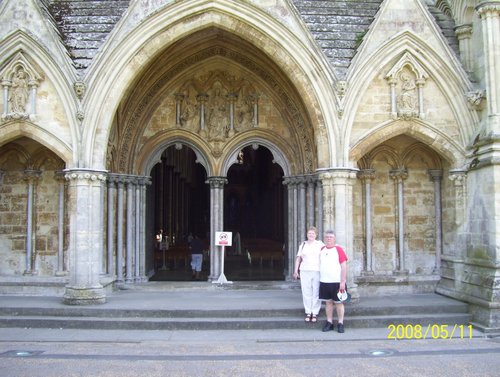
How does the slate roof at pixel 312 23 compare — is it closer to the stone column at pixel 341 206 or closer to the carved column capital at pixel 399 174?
the stone column at pixel 341 206

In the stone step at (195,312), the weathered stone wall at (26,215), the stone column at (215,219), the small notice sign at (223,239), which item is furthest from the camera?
the stone column at (215,219)

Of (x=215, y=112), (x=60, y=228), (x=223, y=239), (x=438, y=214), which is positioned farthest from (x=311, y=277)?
(x=60, y=228)

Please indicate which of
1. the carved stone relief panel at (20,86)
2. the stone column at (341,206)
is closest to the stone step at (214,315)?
the stone column at (341,206)

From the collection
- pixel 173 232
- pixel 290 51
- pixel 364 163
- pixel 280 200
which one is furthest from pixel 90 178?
pixel 280 200

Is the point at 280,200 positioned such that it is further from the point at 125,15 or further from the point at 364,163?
the point at 125,15

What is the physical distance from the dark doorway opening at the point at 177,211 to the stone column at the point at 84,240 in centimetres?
327

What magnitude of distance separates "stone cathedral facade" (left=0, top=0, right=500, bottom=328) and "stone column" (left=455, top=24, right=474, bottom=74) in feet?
0.08

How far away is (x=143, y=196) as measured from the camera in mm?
12023

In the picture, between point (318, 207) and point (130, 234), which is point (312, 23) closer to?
point (318, 207)

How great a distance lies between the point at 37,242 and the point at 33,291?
107 cm

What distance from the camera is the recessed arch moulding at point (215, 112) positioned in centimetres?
1170

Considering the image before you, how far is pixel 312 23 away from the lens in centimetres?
1005

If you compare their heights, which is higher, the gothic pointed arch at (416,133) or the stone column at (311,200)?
the gothic pointed arch at (416,133)

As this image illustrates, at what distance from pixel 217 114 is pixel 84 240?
176 inches
